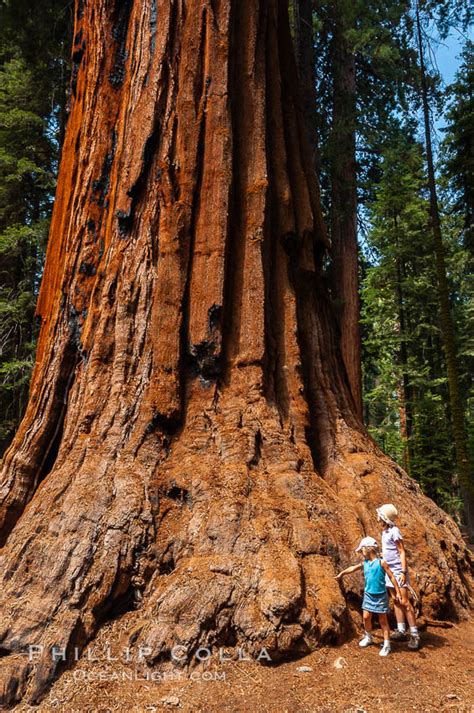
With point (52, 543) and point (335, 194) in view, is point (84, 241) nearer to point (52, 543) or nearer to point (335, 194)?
point (52, 543)

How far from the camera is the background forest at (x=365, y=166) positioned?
10953 millimetres

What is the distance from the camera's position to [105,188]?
20.0 feet

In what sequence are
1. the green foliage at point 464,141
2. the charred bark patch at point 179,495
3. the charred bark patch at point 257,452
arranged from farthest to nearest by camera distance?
1. the green foliage at point 464,141
2. the charred bark patch at point 257,452
3. the charred bark patch at point 179,495

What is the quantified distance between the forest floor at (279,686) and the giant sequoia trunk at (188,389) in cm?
13

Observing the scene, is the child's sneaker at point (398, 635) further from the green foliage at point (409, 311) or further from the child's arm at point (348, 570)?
the green foliage at point (409, 311)

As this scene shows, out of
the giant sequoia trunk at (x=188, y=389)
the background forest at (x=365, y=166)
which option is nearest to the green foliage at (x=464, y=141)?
the background forest at (x=365, y=166)

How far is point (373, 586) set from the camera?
4008mm

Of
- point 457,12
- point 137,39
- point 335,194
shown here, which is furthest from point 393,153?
point 137,39

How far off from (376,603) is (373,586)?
11 cm

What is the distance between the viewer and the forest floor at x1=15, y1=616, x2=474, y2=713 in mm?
3202

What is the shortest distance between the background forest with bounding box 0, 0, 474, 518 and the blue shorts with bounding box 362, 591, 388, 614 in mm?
5818

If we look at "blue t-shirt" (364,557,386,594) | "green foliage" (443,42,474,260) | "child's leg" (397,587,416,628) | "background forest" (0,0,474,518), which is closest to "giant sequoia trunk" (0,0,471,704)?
"blue t-shirt" (364,557,386,594)

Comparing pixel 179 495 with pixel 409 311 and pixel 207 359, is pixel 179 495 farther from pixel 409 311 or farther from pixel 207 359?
pixel 409 311

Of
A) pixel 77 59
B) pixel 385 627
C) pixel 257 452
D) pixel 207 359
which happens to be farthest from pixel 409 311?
pixel 385 627
